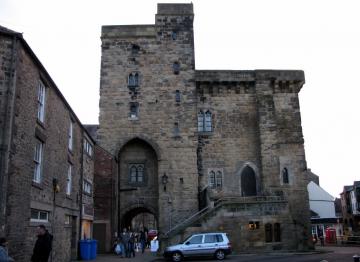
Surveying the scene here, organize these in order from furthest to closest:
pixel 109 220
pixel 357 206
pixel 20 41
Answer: pixel 357 206 < pixel 109 220 < pixel 20 41

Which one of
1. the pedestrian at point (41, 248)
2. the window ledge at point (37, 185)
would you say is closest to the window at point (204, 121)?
the window ledge at point (37, 185)

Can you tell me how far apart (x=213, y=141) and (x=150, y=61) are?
24.3 feet

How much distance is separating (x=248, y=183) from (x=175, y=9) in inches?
550

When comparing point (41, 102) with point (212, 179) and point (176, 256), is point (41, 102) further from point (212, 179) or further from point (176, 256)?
point (212, 179)

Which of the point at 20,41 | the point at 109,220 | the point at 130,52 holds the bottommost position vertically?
the point at 109,220

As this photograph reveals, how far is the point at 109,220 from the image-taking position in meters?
26.5

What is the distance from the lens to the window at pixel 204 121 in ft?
101

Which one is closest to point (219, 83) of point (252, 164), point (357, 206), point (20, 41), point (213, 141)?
point (213, 141)

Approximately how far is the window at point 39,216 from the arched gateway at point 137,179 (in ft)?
42.3

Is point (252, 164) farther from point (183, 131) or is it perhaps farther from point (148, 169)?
point (148, 169)

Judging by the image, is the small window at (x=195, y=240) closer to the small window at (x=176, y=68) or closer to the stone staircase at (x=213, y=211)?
the stone staircase at (x=213, y=211)

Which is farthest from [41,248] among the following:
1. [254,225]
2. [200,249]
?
[254,225]

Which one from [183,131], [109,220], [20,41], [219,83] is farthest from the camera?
[219,83]

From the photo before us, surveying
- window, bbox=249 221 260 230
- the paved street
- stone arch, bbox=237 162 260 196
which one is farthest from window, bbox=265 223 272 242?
stone arch, bbox=237 162 260 196
